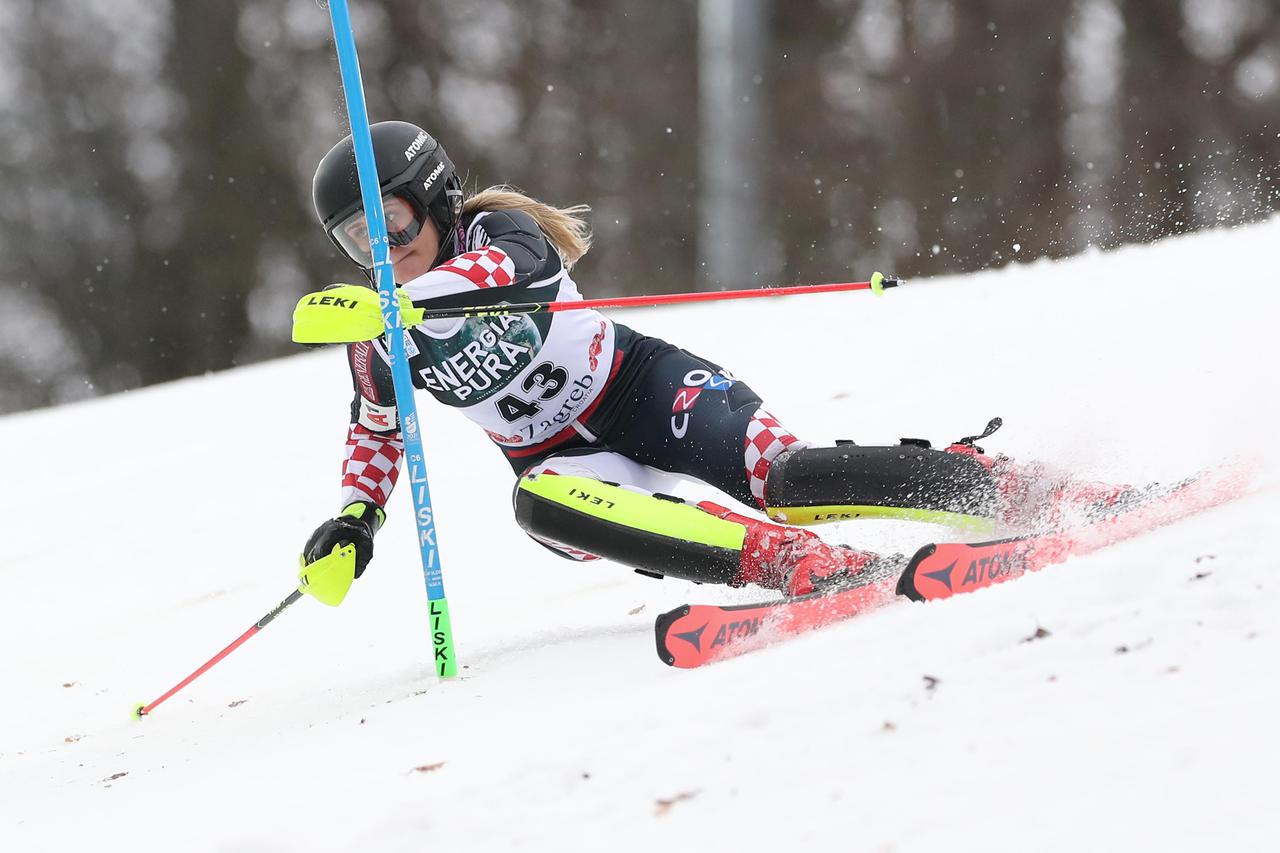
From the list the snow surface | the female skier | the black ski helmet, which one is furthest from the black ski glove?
the black ski helmet

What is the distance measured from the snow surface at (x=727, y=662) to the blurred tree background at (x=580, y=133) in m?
7.49

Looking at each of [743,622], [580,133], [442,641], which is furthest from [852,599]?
[580,133]

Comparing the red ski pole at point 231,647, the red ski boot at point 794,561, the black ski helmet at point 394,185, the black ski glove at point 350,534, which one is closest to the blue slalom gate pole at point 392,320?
the black ski helmet at point 394,185

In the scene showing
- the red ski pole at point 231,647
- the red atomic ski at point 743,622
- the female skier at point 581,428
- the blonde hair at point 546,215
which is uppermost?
the blonde hair at point 546,215

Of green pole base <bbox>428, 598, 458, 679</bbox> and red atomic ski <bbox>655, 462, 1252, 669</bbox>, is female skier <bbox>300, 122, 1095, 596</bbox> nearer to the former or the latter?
red atomic ski <bbox>655, 462, 1252, 669</bbox>

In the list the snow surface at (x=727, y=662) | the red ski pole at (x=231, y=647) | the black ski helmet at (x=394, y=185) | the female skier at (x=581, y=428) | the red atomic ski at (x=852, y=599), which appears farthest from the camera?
the red ski pole at (x=231, y=647)

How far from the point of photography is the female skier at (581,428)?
2.88 meters

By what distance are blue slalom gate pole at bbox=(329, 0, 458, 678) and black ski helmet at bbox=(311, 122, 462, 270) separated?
128 millimetres

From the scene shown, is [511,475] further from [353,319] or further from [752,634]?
[752,634]

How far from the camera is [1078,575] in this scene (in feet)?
7.09

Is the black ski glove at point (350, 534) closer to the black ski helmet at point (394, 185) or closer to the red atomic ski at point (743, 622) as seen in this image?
the black ski helmet at point (394, 185)

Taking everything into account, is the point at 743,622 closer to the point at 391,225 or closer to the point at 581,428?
the point at 581,428

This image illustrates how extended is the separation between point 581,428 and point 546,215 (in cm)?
58

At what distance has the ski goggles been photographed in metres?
3.25
